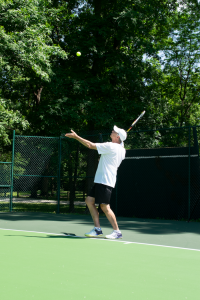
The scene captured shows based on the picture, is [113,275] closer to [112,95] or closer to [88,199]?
[88,199]

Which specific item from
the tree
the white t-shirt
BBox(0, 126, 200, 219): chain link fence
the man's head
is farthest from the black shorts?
the tree

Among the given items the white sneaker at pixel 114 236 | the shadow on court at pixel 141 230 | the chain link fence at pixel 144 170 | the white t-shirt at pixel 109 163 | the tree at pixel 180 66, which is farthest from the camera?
the tree at pixel 180 66

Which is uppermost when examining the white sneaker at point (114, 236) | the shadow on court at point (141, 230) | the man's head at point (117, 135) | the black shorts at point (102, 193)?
the man's head at point (117, 135)

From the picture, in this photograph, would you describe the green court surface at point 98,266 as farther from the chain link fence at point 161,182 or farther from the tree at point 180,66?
the tree at point 180,66

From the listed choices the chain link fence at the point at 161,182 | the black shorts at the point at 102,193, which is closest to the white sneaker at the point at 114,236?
the black shorts at the point at 102,193

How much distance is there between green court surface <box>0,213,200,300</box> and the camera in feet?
10.2

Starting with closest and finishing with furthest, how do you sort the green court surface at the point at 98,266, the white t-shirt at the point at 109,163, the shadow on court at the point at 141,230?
the green court surface at the point at 98,266, the white t-shirt at the point at 109,163, the shadow on court at the point at 141,230

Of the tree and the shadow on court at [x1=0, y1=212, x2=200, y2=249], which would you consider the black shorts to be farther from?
the tree

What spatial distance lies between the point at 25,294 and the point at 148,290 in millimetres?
1104

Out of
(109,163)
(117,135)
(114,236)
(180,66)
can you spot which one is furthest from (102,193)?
(180,66)

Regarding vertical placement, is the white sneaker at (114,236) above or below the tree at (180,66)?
below

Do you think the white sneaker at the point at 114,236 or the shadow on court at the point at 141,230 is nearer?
the white sneaker at the point at 114,236

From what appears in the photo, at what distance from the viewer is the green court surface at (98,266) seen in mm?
3121

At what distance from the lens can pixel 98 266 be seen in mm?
4109
